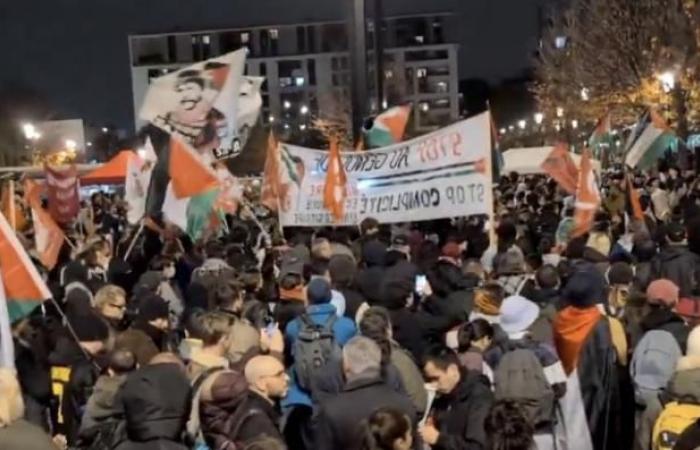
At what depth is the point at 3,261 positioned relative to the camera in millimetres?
7320

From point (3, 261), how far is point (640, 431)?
3.89 m

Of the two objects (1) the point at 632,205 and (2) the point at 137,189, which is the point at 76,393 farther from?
(2) the point at 137,189

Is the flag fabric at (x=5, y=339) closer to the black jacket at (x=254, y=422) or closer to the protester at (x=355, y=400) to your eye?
the black jacket at (x=254, y=422)

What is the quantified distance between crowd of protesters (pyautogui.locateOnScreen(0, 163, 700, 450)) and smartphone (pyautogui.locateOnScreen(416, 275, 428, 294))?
0.05ft

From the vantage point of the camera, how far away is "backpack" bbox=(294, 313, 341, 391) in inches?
292

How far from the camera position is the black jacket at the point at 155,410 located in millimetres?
5492

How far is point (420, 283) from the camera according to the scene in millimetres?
10312

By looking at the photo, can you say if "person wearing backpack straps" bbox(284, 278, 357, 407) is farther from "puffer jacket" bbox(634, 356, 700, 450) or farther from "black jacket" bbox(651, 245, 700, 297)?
"black jacket" bbox(651, 245, 700, 297)

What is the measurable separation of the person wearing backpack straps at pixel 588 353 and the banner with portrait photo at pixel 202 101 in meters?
6.14

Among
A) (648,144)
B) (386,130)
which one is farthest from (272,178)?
(648,144)

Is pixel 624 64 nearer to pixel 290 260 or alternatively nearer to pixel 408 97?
pixel 290 260

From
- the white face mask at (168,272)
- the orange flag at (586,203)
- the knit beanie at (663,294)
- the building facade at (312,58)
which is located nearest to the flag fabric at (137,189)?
the white face mask at (168,272)

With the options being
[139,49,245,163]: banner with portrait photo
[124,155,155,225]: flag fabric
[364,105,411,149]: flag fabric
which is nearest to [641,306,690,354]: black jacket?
[139,49,245,163]: banner with portrait photo

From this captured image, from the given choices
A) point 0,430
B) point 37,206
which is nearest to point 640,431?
point 0,430
